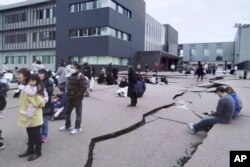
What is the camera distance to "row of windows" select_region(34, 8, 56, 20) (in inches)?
1697

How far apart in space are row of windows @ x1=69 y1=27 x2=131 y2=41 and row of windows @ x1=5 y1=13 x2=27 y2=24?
13508mm

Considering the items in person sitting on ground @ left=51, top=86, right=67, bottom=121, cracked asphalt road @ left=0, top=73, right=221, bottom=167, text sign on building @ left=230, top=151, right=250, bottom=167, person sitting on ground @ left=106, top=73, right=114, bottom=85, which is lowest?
cracked asphalt road @ left=0, top=73, right=221, bottom=167

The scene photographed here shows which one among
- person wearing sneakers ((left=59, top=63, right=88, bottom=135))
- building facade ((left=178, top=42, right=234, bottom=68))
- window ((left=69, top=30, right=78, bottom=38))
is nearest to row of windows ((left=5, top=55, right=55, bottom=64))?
window ((left=69, top=30, right=78, bottom=38))

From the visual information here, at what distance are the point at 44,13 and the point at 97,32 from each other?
1367 centimetres

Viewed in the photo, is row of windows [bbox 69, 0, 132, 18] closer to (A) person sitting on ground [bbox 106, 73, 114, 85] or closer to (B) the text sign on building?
(A) person sitting on ground [bbox 106, 73, 114, 85]

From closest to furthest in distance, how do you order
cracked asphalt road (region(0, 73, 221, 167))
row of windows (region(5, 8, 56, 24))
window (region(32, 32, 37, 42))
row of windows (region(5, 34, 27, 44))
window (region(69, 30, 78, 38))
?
cracked asphalt road (region(0, 73, 221, 167)) < window (region(69, 30, 78, 38)) < row of windows (region(5, 8, 56, 24)) < window (region(32, 32, 37, 42)) < row of windows (region(5, 34, 27, 44))

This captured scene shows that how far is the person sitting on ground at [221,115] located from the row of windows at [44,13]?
40.2 metres

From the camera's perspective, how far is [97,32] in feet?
118

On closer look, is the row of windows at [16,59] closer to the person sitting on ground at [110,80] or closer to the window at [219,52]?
the person sitting on ground at [110,80]

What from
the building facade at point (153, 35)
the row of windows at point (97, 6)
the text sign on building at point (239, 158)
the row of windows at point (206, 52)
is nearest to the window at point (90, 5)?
the row of windows at point (97, 6)

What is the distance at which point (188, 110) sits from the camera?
33.1 feet

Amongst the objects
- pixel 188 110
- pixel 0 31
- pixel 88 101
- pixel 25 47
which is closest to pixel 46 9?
pixel 25 47

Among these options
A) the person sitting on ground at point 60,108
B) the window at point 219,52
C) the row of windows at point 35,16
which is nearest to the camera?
the person sitting on ground at point 60,108

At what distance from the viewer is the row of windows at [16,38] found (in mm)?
47188
